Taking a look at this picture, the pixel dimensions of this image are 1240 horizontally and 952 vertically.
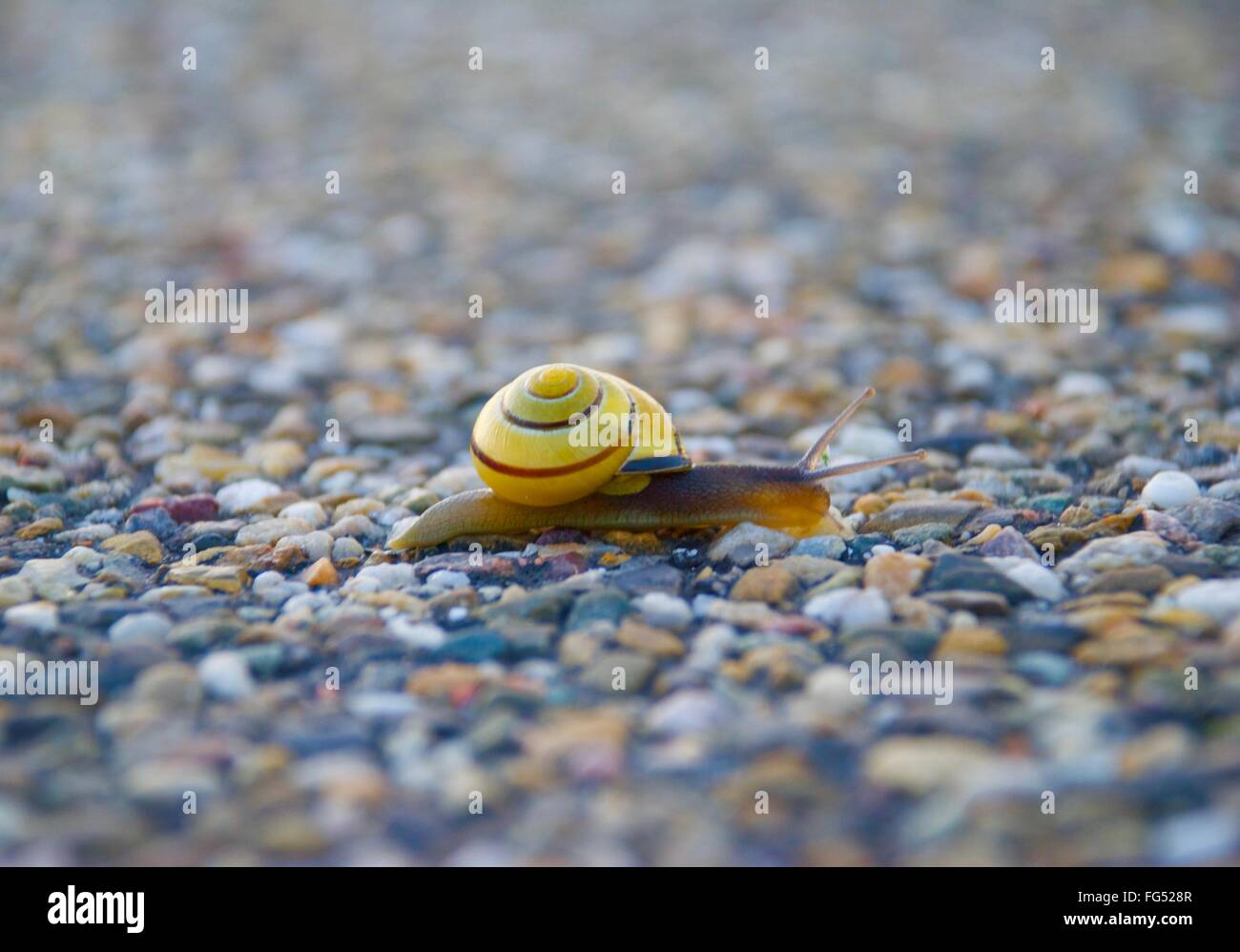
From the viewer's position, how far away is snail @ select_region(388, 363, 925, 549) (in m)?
3.77

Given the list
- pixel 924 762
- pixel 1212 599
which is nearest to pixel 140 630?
pixel 924 762

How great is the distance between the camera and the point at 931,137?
8.56 m

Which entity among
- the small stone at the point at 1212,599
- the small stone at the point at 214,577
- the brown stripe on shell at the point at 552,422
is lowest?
the small stone at the point at 1212,599

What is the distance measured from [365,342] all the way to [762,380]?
2045 mm

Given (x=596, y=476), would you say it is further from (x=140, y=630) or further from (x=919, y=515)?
(x=140, y=630)

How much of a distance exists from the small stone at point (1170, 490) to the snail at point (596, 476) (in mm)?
796

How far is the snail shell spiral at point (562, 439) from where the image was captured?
3764 mm

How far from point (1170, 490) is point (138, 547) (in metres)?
3.44

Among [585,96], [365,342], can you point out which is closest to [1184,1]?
[585,96]

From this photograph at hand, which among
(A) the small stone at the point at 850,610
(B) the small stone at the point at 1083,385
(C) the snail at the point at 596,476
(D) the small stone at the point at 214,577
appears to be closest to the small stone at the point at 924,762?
(A) the small stone at the point at 850,610

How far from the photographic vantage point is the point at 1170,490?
3.99 meters

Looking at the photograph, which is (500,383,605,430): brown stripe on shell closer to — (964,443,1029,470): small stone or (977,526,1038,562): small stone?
(977,526,1038,562): small stone

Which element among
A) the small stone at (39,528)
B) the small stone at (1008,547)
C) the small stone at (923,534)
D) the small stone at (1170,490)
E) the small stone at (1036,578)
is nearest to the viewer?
the small stone at (1036,578)

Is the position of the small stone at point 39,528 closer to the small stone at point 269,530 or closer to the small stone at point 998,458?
the small stone at point 269,530
